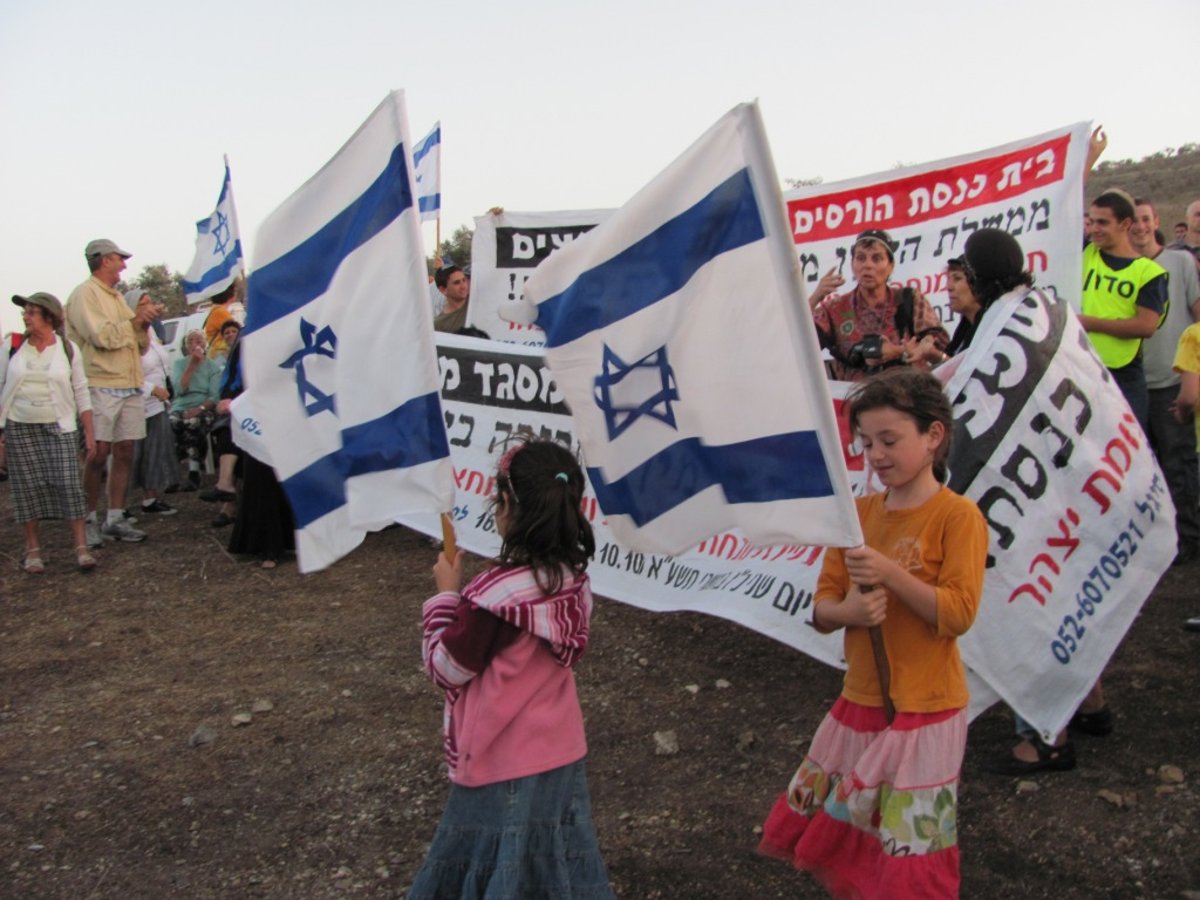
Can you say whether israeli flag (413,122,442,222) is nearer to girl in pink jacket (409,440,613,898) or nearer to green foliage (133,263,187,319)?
girl in pink jacket (409,440,613,898)

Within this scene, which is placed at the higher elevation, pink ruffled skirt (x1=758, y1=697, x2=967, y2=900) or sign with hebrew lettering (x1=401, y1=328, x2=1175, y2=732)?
sign with hebrew lettering (x1=401, y1=328, x2=1175, y2=732)

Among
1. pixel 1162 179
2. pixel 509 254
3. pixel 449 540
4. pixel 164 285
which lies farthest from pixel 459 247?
pixel 449 540

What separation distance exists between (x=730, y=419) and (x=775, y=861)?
1.61 meters

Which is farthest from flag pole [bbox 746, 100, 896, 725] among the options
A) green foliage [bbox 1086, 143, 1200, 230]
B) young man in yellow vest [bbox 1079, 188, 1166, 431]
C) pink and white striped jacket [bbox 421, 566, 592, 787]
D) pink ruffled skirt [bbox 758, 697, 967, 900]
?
green foliage [bbox 1086, 143, 1200, 230]

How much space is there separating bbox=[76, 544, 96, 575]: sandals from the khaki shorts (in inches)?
38.8

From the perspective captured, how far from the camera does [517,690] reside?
2508 mm

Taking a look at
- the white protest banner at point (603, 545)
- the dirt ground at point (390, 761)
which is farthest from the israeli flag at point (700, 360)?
the dirt ground at point (390, 761)

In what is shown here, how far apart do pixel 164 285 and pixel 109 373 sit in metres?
32.7

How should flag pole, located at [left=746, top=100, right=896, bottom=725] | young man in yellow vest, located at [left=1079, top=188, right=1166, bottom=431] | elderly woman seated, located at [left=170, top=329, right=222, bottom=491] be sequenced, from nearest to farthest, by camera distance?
flag pole, located at [left=746, top=100, right=896, bottom=725] < young man in yellow vest, located at [left=1079, top=188, right=1166, bottom=431] < elderly woman seated, located at [left=170, top=329, right=222, bottom=491]

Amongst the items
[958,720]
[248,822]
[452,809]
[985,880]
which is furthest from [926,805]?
[248,822]

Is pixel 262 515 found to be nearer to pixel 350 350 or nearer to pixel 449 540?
pixel 350 350

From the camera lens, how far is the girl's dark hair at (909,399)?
2611mm

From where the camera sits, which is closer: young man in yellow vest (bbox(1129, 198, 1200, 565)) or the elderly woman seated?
young man in yellow vest (bbox(1129, 198, 1200, 565))

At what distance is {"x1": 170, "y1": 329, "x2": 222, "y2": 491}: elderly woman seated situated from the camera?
33.4 feet
